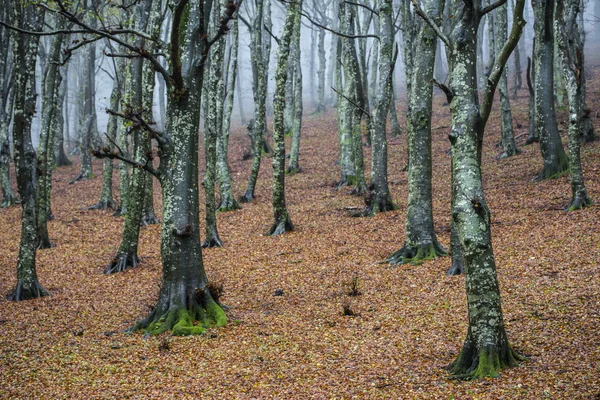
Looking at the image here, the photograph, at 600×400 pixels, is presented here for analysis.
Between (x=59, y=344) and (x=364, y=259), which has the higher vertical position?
(x=364, y=259)

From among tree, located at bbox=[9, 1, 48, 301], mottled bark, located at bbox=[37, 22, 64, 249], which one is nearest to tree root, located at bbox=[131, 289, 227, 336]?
tree, located at bbox=[9, 1, 48, 301]

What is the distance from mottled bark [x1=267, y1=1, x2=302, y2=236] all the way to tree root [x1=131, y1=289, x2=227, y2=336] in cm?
571

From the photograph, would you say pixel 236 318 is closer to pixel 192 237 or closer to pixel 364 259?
pixel 192 237

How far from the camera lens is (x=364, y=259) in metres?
10.9

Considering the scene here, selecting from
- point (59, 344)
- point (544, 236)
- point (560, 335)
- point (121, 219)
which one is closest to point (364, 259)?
point (544, 236)

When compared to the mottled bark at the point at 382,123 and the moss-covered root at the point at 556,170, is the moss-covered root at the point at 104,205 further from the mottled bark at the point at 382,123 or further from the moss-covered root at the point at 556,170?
the moss-covered root at the point at 556,170

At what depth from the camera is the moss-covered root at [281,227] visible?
13625mm

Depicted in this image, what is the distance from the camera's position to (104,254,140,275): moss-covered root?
A: 38.2ft

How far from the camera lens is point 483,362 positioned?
5.29 meters

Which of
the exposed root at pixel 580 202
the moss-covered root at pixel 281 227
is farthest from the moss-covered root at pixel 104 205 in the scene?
the exposed root at pixel 580 202

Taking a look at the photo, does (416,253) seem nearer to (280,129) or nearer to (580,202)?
(580,202)

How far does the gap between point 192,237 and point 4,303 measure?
174 inches

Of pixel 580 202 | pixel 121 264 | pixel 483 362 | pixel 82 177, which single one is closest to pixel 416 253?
pixel 580 202

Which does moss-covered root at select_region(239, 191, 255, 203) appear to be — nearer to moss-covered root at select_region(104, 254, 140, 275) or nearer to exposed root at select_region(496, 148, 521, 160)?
moss-covered root at select_region(104, 254, 140, 275)
